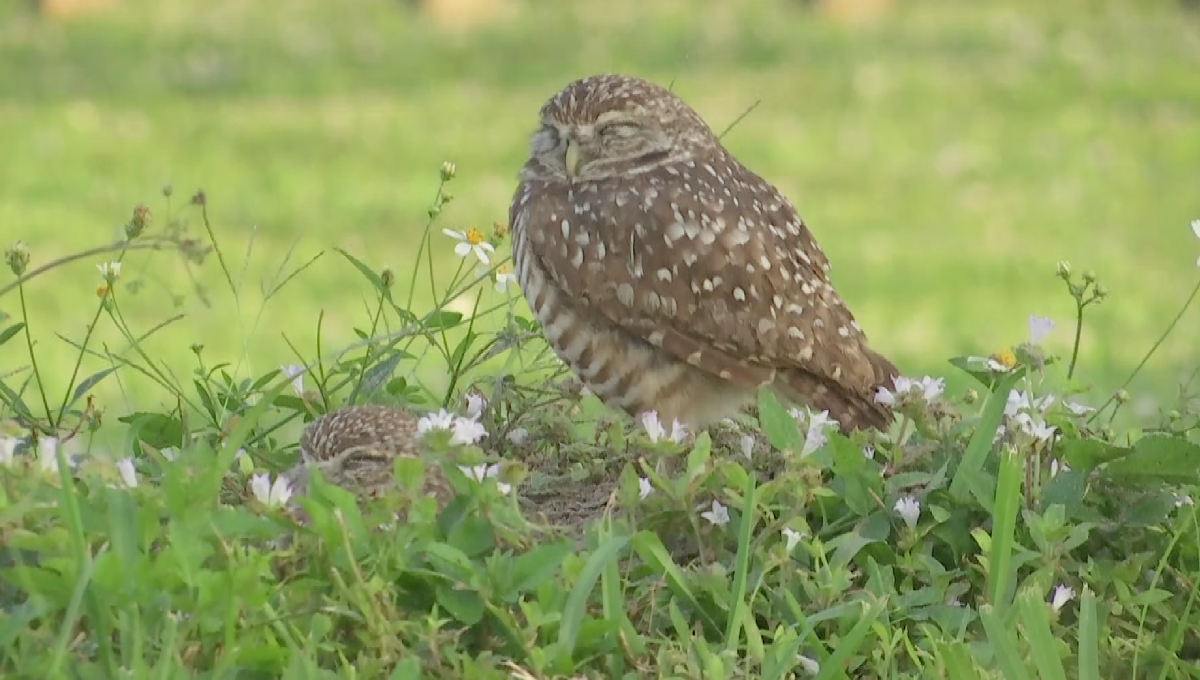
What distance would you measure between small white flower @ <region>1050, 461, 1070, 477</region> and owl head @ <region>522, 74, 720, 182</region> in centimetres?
150

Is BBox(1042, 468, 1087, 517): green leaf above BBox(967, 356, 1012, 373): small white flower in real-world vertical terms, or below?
below

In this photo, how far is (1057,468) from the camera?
132 inches

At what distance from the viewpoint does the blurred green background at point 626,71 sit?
32.8ft

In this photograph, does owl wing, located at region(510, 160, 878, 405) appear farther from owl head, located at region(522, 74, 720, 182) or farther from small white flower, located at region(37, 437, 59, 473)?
small white flower, located at region(37, 437, 59, 473)

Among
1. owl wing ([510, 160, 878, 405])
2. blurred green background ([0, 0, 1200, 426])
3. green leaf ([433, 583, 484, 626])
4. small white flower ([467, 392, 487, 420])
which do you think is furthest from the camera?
blurred green background ([0, 0, 1200, 426])

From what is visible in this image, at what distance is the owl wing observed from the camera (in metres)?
4.14

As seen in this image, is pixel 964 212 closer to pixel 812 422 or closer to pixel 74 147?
pixel 74 147

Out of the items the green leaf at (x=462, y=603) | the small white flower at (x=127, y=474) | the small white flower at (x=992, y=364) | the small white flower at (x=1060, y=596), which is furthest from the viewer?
the small white flower at (x=992, y=364)

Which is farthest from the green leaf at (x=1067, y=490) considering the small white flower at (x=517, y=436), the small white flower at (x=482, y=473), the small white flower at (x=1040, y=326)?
the small white flower at (x=517, y=436)

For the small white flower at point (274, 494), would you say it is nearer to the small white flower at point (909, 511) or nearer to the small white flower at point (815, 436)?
the small white flower at point (815, 436)

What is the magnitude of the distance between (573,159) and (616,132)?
14cm

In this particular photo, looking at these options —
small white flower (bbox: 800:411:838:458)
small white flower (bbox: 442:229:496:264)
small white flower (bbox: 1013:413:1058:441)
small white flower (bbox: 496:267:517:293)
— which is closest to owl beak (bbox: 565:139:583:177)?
small white flower (bbox: 496:267:517:293)

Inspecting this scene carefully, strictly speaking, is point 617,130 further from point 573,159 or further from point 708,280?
point 708,280

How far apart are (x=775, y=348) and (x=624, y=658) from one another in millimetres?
1411
